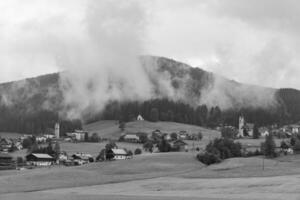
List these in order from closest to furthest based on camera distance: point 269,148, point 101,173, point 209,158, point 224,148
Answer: point 101,173 < point 209,158 < point 269,148 < point 224,148

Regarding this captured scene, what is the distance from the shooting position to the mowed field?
301 ft

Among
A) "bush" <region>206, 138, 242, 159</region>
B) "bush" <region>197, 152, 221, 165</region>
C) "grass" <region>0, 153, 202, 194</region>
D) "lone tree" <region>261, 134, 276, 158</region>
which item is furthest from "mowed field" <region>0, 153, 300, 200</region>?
"lone tree" <region>261, 134, 276, 158</region>

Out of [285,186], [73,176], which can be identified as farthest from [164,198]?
Answer: [73,176]

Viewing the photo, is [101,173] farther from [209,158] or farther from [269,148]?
[269,148]

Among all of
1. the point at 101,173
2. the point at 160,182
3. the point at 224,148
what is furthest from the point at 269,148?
the point at 160,182

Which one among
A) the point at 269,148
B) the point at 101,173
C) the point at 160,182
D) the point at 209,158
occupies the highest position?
the point at 269,148

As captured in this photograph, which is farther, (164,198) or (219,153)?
(219,153)

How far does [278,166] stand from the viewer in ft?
505

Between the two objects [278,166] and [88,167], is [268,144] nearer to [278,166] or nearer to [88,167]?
[278,166]

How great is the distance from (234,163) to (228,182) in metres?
54.4

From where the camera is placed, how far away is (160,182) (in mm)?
118500

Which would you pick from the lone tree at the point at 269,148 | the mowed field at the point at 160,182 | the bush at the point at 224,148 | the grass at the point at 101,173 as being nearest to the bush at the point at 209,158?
the grass at the point at 101,173

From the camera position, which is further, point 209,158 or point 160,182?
point 209,158

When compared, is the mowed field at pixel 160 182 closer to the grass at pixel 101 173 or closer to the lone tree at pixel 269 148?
the grass at pixel 101 173
